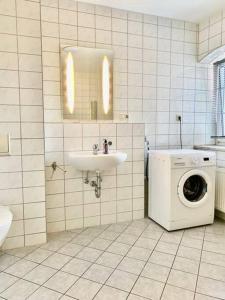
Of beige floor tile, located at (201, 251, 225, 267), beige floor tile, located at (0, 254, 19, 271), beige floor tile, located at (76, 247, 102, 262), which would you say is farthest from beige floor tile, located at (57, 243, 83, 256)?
beige floor tile, located at (201, 251, 225, 267)

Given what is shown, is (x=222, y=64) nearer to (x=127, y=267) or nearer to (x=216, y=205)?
(x=216, y=205)

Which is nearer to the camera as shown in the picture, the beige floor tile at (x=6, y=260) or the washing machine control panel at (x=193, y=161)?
the beige floor tile at (x=6, y=260)

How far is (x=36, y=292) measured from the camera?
1.54 meters

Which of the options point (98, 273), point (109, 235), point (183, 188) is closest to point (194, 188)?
point (183, 188)

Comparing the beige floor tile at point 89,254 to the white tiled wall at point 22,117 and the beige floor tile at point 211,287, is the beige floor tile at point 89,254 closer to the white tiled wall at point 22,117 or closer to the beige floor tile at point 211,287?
the white tiled wall at point 22,117

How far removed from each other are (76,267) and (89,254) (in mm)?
214

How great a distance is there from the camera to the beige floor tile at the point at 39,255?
193 cm

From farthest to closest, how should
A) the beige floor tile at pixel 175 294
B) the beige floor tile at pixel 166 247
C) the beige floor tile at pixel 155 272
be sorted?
1. the beige floor tile at pixel 166 247
2. the beige floor tile at pixel 155 272
3. the beige floor tile at pixel 175 294

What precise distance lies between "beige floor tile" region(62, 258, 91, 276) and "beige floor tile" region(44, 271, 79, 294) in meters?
0.04

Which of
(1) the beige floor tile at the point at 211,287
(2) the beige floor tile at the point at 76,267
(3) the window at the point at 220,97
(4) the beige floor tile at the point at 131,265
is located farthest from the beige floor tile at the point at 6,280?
(3) the window at the point at 220,97

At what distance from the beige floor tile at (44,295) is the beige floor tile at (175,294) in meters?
0.67

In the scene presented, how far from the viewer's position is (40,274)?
1728mm

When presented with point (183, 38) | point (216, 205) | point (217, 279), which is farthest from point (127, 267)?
point (183, 38)

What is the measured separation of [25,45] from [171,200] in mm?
1975
